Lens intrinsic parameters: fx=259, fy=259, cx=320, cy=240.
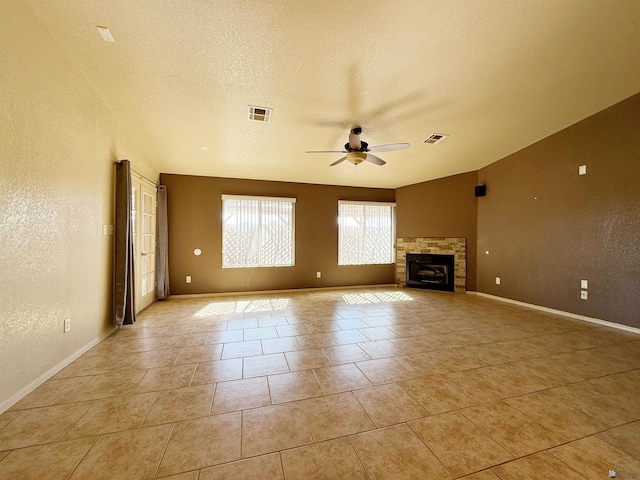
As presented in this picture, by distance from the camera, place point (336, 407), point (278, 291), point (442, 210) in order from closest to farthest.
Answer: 1. point (336, 407)
2. point (278, 291)
3. point (442, 210)

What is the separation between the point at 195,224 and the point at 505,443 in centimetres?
559

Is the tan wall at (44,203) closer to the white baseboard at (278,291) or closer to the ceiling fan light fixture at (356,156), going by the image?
the white baseboard at (278,291)

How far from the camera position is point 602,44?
244 centimetres

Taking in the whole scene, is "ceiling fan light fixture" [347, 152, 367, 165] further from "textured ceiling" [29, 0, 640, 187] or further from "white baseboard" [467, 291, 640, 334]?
"white baseboard" [467, 291, 640, 334]

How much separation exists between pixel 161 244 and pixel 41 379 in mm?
3180

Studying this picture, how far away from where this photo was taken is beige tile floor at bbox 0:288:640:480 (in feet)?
4.48

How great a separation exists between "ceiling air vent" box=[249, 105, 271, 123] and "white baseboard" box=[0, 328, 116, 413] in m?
3.19

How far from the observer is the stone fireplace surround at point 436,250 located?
228 inches

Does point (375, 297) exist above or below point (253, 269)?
below

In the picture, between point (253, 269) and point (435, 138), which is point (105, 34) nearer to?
point (435, 138)

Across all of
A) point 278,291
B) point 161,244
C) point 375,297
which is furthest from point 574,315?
point 161,244

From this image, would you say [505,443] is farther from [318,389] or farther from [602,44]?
[602,44]

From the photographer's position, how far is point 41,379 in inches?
82.2

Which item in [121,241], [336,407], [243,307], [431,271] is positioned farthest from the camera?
[431,271]
